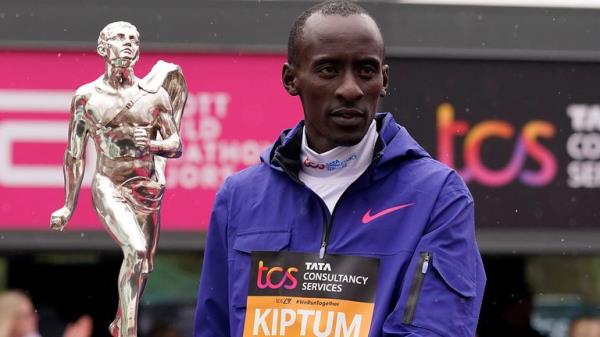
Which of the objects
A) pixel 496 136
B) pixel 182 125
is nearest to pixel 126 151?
pixel 182 125

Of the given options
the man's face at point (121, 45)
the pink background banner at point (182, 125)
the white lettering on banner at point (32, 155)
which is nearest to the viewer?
the man's face at point (121, 45)

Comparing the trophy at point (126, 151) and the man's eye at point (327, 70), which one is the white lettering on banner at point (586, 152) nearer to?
the trophy at point (126, 151)

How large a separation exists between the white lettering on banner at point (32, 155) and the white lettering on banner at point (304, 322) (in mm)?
3278

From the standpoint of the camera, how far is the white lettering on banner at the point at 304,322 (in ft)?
8.41

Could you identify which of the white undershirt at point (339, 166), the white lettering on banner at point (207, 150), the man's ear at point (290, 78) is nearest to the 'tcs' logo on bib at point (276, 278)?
the white undershirt at point (339, 166)

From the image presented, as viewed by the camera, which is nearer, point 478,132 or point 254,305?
point 254,305

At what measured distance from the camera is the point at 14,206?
251 inches

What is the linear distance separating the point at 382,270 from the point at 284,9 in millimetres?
4059

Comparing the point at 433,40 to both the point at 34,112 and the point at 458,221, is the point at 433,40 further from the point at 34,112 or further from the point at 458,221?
the point at 458,221

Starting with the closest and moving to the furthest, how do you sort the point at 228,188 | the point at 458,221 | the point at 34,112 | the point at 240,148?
1. the point at 458,221
2. the point at 228,188
3. the point at 34,112
4. the point at 240,148

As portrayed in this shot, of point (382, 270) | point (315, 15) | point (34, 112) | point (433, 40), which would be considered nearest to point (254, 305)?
point (382, 270)

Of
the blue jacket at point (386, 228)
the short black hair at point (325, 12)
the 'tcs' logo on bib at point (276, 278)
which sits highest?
the short black hair at point (325, 12)

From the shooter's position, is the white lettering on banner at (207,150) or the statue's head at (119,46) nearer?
the statue's head at (119,46)

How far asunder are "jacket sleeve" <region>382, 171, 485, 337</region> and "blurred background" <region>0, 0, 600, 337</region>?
3.63m
